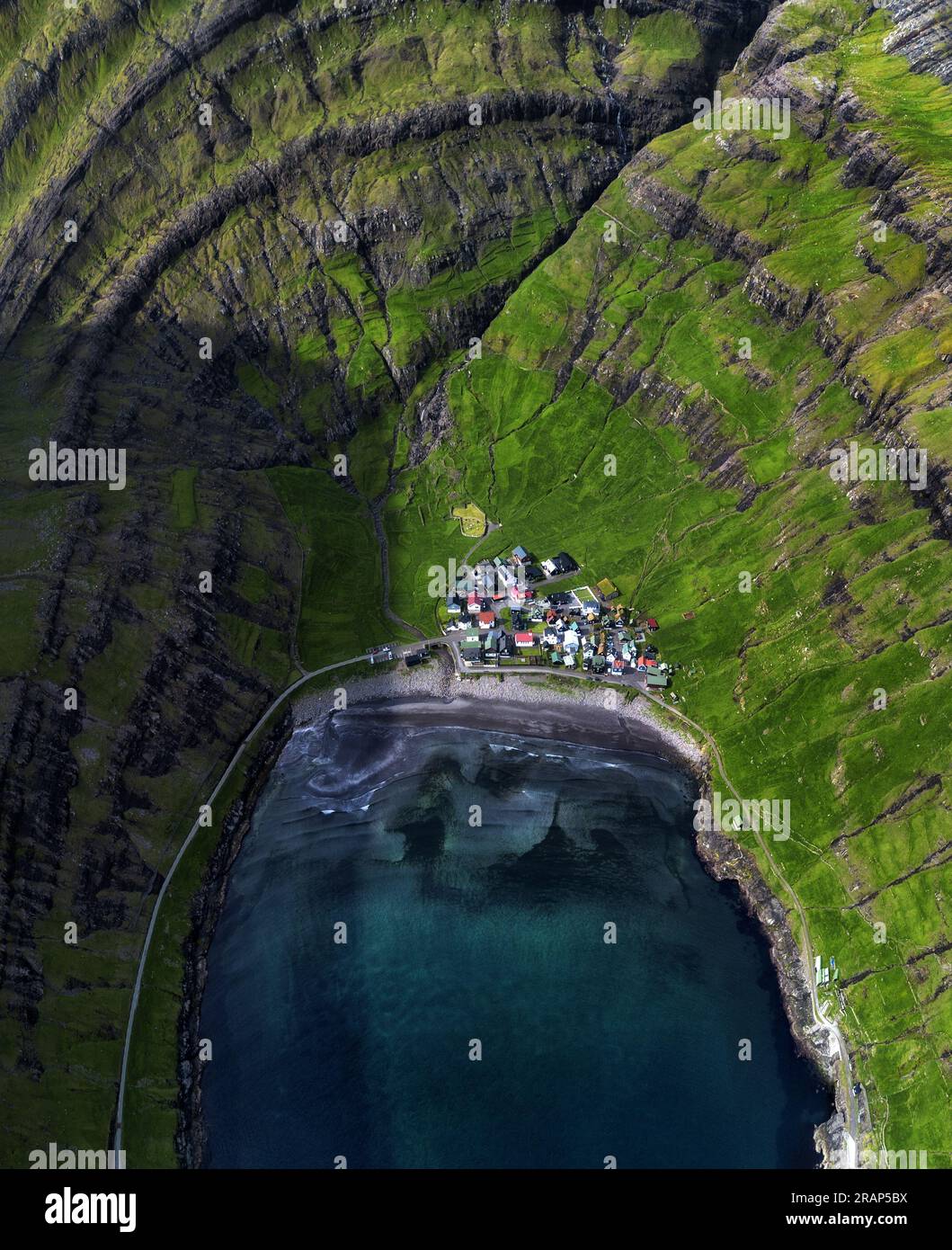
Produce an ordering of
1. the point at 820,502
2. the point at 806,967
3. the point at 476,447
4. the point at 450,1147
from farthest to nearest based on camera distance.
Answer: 1. the point at 476,447
2. the point at 820,502
3. the point at 806,967
4. the point at 450,1147

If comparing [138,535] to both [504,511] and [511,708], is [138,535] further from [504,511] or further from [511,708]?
[504,511]

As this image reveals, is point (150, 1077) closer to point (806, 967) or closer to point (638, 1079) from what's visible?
point (638, 1079)

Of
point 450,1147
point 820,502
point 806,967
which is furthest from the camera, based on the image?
point 820,502

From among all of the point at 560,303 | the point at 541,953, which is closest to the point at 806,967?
the point at 541,953

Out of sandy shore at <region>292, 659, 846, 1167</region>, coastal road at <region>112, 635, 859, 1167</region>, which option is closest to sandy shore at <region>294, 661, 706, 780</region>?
sandy shore at <region>292, 659, 846, 1167</region>

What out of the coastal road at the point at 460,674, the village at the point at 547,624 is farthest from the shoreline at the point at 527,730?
the village at the point at 547,624

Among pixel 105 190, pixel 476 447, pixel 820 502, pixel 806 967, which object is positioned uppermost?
pixel 105 190

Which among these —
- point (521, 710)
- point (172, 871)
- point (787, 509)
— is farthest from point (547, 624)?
point (172, 871)

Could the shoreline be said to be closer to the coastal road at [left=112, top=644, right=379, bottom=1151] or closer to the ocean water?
the ocean water
